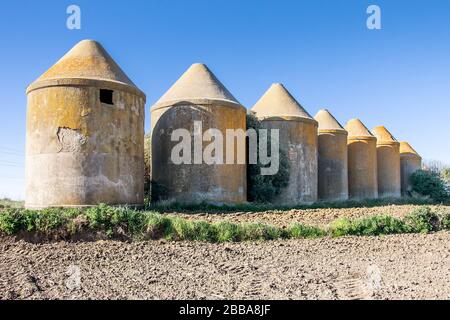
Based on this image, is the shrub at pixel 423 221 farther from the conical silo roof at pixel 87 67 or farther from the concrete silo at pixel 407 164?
the concrete silo at pixel 407 164

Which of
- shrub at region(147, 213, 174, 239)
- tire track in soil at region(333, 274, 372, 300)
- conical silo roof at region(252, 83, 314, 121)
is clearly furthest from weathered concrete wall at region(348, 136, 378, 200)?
tire track in soil at region(333, 274, 372, 300)

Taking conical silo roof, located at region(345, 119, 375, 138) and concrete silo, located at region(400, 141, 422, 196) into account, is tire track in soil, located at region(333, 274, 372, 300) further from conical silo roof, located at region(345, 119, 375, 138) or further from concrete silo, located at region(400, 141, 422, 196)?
concrete silo, located at region(400, 141, 422, 196)

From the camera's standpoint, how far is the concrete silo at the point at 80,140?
40.5 ft

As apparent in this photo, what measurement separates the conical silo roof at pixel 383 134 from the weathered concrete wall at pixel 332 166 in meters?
7.20

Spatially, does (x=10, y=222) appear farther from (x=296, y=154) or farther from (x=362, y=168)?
(x=362, y=168)

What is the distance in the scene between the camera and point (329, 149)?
2333 centimetres

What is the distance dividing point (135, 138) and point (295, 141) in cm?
839

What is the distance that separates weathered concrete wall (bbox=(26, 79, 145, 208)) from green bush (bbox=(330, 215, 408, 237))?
19.7 feet

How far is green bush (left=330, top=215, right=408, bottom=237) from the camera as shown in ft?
39.9

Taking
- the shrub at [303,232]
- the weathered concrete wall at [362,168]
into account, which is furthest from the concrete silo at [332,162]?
the shrub at [303,232]

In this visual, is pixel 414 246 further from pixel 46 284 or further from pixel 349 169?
pixel 349 169

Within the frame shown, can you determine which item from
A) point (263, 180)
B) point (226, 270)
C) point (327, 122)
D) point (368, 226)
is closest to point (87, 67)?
point (263, 180)
